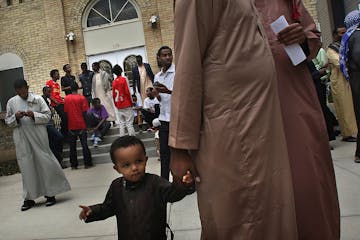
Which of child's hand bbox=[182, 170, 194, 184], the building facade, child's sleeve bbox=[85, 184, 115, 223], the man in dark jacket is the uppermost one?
the building facade

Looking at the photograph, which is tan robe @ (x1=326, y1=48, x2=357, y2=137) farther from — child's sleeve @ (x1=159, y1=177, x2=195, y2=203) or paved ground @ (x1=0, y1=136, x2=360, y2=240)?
child's sleeve @ (x1=159, y1=177, x2=195, y2=203)

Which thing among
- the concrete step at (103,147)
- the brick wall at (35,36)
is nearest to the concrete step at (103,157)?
Result: the concrete step at (103,147)

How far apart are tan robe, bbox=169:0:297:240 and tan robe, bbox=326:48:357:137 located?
6051mm

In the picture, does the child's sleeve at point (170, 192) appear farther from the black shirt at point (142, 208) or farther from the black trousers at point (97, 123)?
the black trousers at point (97, 123)

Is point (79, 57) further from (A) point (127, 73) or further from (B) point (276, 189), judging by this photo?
(B) point (276, 189)

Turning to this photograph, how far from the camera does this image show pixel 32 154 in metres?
6.09

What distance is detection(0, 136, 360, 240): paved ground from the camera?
3954mm

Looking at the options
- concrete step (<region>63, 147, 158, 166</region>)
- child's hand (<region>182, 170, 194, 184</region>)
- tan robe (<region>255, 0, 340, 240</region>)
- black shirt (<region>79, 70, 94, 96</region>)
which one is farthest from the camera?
black shirt (<region>79, 70, 94, 96</region>)

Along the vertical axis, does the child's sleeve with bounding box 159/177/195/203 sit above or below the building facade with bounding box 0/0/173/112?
below

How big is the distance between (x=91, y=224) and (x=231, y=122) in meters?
3.39

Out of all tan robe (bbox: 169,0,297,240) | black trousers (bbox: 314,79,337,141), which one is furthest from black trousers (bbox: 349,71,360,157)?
tan robe (bbox: 169,0,297,240)

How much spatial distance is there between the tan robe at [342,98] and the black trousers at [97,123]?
573cm

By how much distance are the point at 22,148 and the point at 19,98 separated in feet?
2.43

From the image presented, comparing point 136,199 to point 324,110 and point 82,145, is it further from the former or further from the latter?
point 82,145
